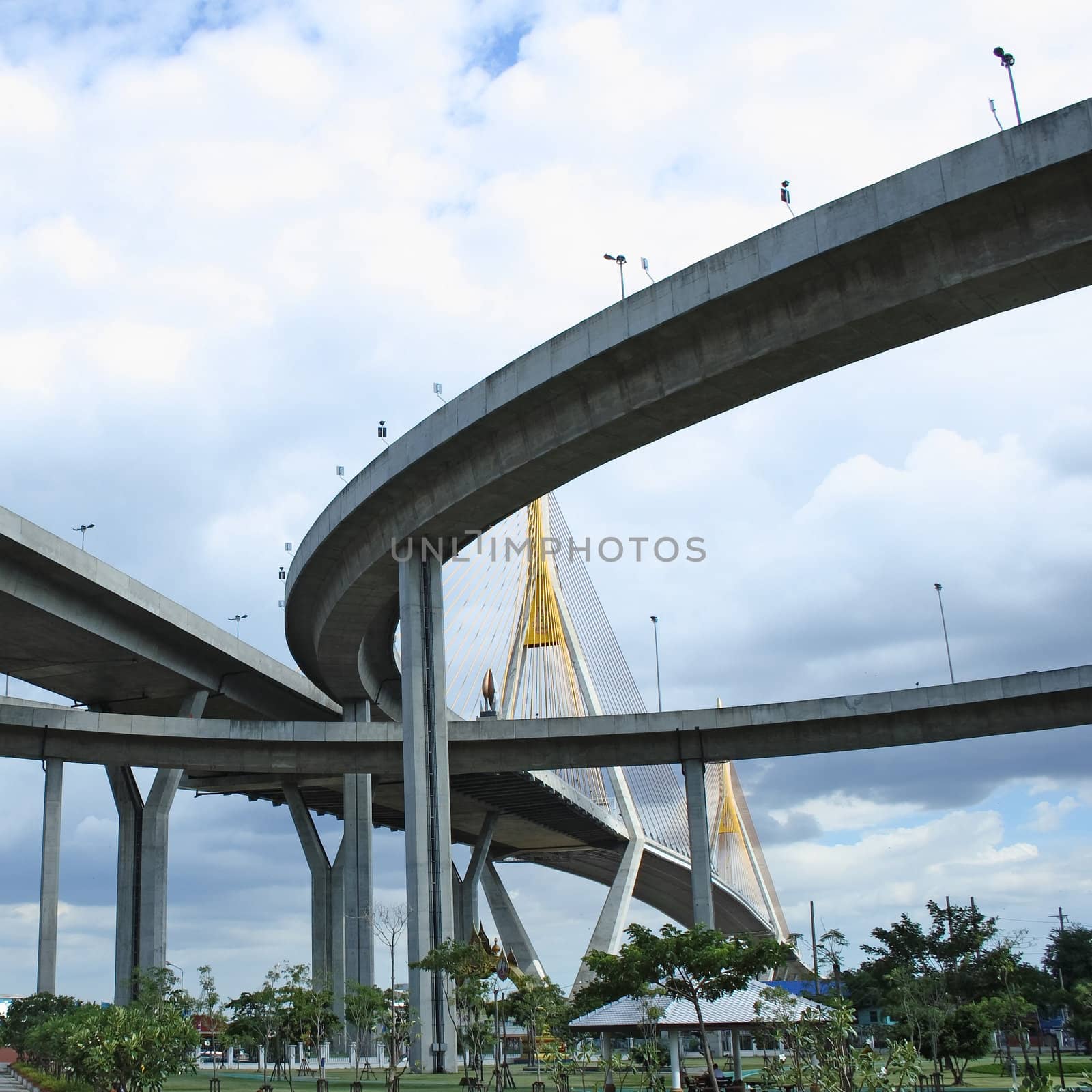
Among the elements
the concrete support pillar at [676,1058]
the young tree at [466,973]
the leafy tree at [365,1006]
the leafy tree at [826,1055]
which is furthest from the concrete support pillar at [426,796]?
the leafy tree at [826,1055]

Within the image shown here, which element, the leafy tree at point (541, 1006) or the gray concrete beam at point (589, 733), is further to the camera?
the gray concrete beam at point (589, 733)

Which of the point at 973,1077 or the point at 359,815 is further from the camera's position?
the point at 359,815

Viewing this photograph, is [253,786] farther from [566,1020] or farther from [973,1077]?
[973,1077]

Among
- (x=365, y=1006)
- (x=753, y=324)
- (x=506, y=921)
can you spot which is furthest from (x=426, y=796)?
(x=506, y=921)

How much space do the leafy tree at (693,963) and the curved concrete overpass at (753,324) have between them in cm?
1105

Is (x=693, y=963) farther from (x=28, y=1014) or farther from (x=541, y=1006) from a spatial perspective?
(x=28, y=1014)

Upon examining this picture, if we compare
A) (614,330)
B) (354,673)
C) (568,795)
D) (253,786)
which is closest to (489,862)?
(568,795)

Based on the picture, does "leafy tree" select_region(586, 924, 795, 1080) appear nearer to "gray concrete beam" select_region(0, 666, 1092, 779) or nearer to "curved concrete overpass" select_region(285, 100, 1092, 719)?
"curved concrete overpass" select_region(285, 100, 1092, 719)

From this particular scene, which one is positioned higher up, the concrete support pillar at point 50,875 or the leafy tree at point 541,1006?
the concrete support pillar at point 50,875

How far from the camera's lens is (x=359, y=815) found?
51.0m

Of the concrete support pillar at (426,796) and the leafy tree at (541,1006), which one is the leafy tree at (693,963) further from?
the leafy tree at (541,1006)

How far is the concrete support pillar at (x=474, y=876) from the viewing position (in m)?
71.8

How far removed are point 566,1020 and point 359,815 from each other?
49.7 ft

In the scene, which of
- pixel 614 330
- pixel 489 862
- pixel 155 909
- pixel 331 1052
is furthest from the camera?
pixel 489 862
